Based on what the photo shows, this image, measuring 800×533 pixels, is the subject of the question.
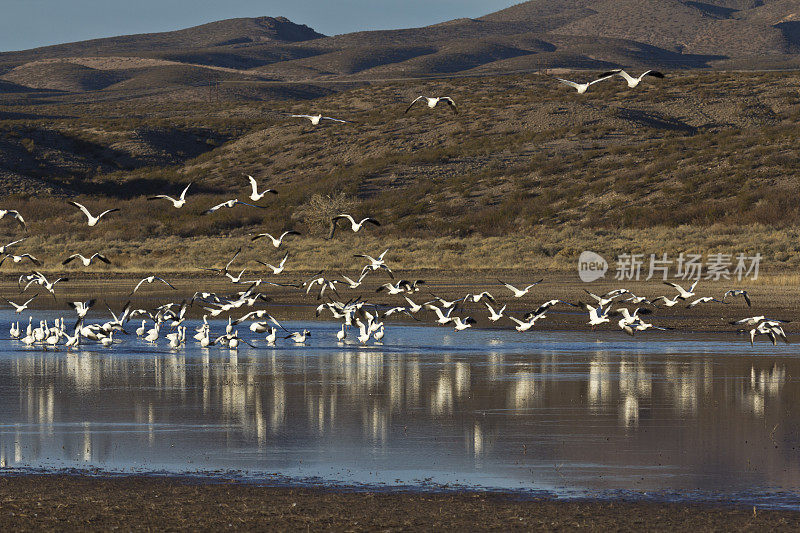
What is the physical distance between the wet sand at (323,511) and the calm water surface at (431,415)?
23.5 inches

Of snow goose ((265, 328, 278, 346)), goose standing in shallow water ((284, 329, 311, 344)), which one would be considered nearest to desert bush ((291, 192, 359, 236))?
goose standing in shallow water ((284, 329, 311, 344))

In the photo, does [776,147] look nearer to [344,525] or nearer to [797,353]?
[797,353]

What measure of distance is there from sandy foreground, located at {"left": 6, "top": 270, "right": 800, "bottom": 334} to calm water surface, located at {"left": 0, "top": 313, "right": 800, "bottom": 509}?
19.0ft

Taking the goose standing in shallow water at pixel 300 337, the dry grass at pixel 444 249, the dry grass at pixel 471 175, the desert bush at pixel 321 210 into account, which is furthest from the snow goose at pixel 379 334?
the desert bush at pixel 321 210

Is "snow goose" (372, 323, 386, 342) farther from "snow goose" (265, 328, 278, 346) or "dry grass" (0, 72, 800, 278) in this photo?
"dry grass" (0, 72, 800, 278)

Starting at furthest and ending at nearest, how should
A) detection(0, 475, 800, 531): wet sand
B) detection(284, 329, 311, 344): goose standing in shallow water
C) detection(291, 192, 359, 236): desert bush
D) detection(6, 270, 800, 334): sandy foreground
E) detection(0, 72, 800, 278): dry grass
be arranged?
detection(291, 192, 359, 236): desert bush < detection(0, 72, 800, 278): dry grass < detection(6, 270, 800, 334): sandy foreground < detection(284, 329, 311, 344): goose standing in shallow water < detection(0, 475, 800, 531): wet sand

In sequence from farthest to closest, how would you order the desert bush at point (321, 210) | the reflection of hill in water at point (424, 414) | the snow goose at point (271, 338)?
the desert bush at point (321, 210) → the snow goose at point (271, 338) → the reflection of hill in water at point (424, 414)

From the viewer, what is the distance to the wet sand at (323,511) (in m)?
9.09

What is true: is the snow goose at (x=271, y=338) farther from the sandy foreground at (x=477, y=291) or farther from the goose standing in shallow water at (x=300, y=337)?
the sandy foreground at (x=477, y=291)

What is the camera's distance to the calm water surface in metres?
11.2

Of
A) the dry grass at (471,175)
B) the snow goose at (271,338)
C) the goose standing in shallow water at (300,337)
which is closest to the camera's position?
Answer: the snow goose at (271,338)

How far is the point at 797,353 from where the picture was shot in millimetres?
21234

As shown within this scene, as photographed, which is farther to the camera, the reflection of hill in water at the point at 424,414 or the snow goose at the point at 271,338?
the snow goose at the point at 271,338

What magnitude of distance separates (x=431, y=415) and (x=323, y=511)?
5.23 meters
